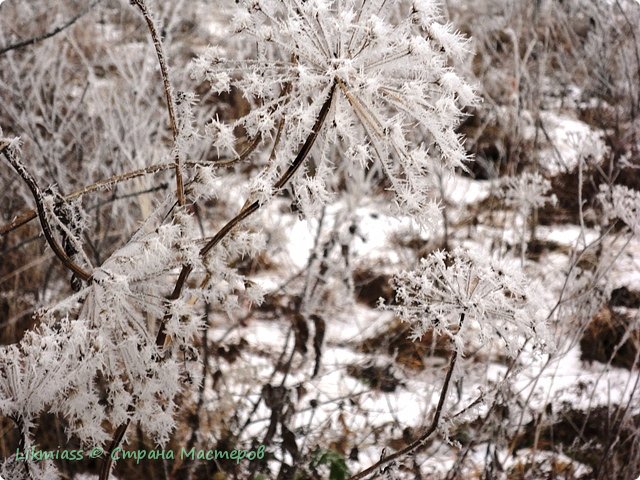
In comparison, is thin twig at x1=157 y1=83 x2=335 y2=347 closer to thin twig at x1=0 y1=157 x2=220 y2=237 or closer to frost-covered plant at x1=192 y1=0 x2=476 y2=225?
frost-covered plant at x1=192 y1=0 x2=476 y2=225

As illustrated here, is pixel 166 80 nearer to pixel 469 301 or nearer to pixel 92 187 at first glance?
pixel 92 187

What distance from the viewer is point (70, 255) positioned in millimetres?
1225

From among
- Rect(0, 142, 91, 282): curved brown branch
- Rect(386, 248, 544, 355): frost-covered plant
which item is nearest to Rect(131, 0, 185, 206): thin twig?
Rect(0, 142, 91, 282): curved brown branch

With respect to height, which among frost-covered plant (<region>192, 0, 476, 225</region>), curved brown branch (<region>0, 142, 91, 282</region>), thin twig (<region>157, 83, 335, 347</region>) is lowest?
curved brown branch (<region>0, 142, 91, 282</region>)

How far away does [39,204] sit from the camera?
1.04m

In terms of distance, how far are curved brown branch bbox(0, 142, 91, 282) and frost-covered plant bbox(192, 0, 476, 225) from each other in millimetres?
318

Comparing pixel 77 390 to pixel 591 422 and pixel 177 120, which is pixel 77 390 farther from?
pixel 591 422

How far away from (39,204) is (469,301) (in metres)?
0.83

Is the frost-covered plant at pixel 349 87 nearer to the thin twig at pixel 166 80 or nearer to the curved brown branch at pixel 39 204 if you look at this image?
the thin twig at pixel 166 80

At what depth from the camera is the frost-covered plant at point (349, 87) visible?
1.05m

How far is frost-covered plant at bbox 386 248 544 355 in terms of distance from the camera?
1178 millimetres

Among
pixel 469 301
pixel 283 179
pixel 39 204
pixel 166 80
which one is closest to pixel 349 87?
Answer: pixel 283 179

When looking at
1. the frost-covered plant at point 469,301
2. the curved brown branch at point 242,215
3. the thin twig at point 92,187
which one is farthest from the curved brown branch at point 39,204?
the frost-covered plant at point 469,301

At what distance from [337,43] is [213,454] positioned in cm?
161
